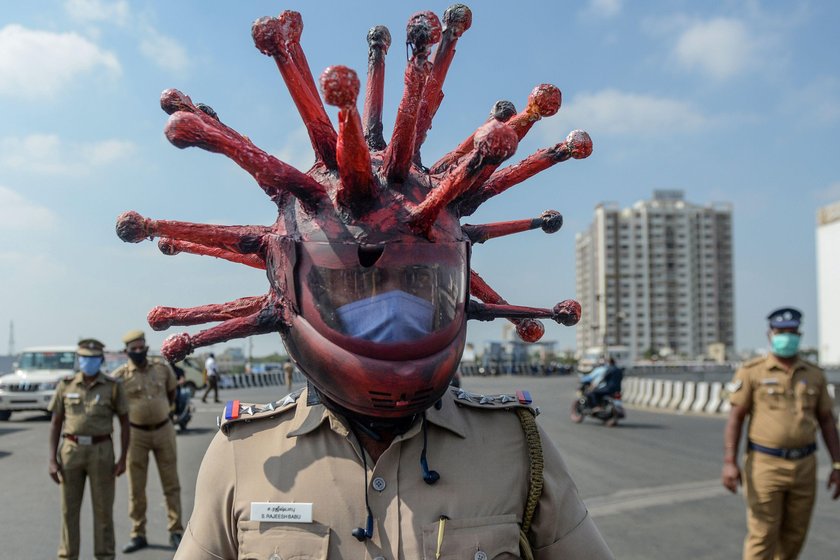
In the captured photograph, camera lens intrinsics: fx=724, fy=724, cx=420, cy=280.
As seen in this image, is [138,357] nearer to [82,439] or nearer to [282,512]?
[82,439]

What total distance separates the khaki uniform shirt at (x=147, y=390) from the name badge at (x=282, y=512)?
5.68 metres

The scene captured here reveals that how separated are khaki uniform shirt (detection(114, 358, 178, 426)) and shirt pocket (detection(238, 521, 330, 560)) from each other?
5675 millimetres

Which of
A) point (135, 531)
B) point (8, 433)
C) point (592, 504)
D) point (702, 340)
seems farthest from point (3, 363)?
point (702, 340)

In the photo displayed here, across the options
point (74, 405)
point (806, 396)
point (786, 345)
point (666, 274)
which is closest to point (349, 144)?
point (806, 396)

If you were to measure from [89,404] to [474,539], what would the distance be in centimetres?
541

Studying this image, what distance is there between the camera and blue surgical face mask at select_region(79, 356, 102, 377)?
21.1 ft

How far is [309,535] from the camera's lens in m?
1.78

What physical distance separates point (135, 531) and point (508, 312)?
5.78 m

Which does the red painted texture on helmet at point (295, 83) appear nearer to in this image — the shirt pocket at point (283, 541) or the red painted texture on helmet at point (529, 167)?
the red painted texture on helmet at point (529, 167)

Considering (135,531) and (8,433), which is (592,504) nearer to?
(135,531)

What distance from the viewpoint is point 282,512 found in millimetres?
1802

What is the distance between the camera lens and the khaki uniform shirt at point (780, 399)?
5.22 m

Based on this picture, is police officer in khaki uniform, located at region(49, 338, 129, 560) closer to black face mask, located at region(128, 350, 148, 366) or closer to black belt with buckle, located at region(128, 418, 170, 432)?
black belt with buckle, located at region(128, 418, 170, 432)

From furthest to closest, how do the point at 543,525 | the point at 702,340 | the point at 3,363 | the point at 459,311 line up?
1. the point at 702,340
2. the point at 3,363
3. the point at 543,525
4. the point at 459,311
